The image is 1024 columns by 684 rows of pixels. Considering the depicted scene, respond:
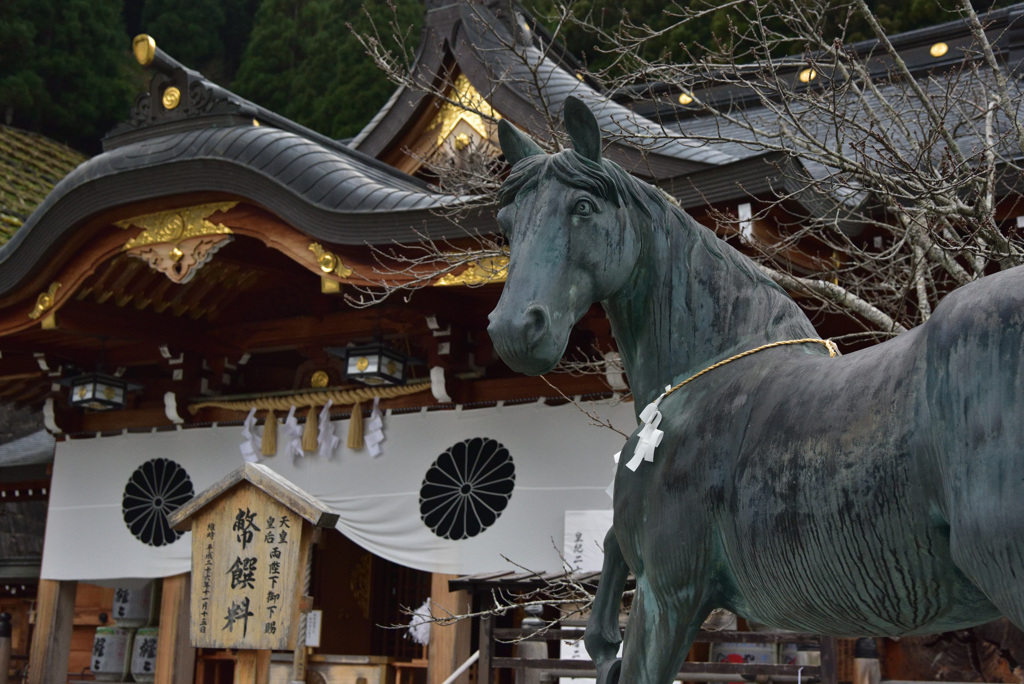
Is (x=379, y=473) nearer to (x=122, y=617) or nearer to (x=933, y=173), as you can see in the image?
(x=122, y=617)

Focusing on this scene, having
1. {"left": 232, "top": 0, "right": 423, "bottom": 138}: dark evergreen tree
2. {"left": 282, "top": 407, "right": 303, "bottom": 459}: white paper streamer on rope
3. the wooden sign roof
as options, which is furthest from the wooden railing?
{"left": 232, "top": 0, "right": 423, "bottom": 138}: dark evergreen tree

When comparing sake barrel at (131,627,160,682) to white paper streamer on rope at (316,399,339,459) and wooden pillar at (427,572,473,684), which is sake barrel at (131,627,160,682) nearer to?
white paper streamer on rope at (316,399,339,459)

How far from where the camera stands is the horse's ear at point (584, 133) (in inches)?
79.4

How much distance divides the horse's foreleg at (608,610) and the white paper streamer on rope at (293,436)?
22.9ft

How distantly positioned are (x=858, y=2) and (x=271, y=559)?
3982mm

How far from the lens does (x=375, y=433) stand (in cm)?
863

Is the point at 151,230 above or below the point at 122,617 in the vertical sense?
above

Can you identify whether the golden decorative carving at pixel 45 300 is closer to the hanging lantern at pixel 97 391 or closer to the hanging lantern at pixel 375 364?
the hanging lantern at pixel 97 391

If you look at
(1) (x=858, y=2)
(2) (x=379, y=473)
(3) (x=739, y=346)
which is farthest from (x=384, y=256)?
(3) (x=739, y=346)

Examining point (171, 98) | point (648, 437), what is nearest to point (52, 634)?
point (171, 98)

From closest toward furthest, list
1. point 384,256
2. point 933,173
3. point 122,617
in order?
point 933,173 → point 384,256 → point 122,617

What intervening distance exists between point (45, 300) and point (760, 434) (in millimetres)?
8148

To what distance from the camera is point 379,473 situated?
859 centimetres

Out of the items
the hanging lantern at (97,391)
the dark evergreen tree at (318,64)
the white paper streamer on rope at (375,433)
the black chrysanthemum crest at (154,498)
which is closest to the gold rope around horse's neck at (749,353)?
the white paper streamer on rope at (375,433)
